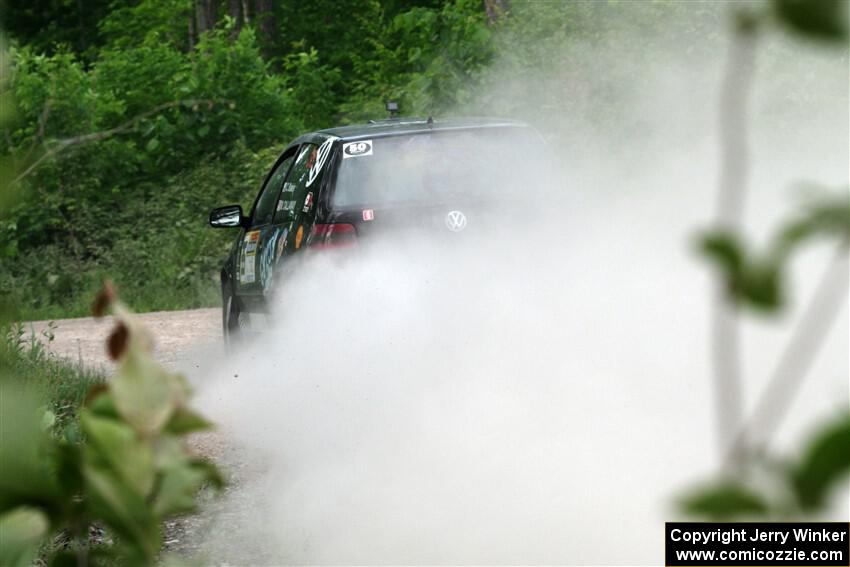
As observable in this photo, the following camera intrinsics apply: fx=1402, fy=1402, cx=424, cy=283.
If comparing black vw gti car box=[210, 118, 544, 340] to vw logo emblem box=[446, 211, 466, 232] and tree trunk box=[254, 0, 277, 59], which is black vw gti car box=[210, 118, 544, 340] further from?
tree trunk box=[254, 0, 277, 59]

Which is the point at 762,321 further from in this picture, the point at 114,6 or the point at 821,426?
the point at 114,6

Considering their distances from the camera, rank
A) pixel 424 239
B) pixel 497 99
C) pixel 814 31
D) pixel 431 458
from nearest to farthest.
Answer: pixel 814 31, pixel 431 458, pixel 424 239, pixel 497 99

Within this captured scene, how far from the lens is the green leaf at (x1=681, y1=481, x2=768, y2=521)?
32.5 inches

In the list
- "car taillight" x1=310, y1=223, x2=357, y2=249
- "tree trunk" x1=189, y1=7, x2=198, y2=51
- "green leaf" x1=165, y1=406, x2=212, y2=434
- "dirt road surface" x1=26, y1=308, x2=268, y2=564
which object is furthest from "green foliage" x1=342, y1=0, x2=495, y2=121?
"green leaf" x1=165, y1=406, x2=212, y2=434

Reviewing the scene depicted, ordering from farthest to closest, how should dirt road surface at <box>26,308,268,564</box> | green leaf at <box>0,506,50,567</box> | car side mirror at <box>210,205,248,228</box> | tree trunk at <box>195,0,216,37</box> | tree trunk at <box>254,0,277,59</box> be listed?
tree trunk at <box>254,0,277,59</box>
tree trunk at <box>195,0,216,37</box>
car side mirror at <box>210,205,248,228</box>
dirt road surface at <box>26,308,268,564</box>
green leaf at <box>0,506,50,567</box>

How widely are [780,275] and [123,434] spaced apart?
0.60m

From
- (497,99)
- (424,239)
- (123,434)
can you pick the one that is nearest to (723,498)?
(123,434)

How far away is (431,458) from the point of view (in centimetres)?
587

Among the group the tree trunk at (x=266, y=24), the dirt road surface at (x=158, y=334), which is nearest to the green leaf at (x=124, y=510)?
the dirt road surface at (x=158, y=334)

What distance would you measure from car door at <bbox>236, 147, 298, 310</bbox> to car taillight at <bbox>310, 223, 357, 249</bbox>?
1137mm

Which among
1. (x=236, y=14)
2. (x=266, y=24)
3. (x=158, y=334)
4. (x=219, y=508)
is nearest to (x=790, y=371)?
(x=219, y=508)

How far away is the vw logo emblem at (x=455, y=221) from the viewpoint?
761cm

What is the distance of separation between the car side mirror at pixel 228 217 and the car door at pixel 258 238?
0.09 metres

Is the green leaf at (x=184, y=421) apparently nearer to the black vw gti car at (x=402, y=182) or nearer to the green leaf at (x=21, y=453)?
the green leaf at (x=21, y=453)
